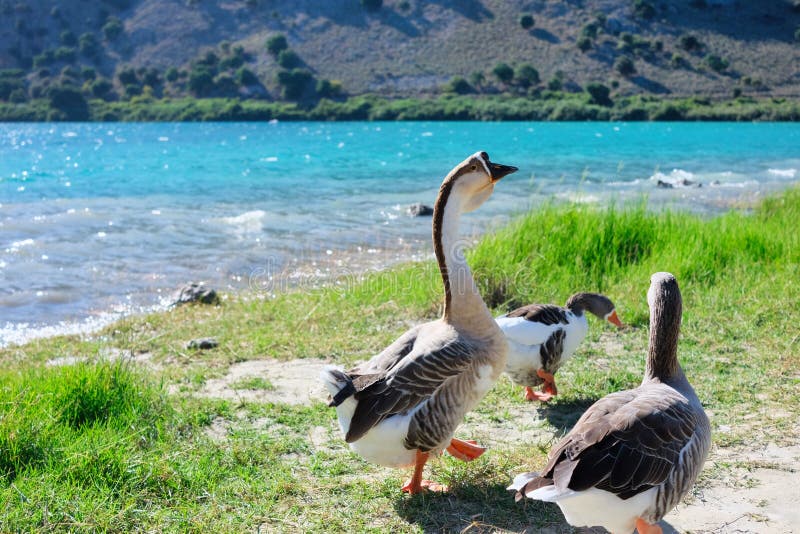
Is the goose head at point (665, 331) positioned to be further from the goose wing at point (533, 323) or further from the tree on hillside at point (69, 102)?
the tree on hillside at point (69, 102)

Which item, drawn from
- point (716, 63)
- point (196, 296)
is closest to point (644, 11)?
point (716, 63)

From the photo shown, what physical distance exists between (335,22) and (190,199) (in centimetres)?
7397

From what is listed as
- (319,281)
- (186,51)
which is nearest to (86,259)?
(319,281)

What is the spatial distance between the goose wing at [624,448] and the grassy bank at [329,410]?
830mm

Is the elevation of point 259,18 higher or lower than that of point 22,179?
higher

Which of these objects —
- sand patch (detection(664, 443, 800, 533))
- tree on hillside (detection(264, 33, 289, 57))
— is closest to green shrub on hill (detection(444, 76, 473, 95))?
tree on hillside (detection(264, 33, 289, 57))

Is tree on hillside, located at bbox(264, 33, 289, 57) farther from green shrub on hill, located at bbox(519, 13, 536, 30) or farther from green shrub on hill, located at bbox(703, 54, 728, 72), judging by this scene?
green shrub on hill, located at bbox(703, 54, 728, 72)

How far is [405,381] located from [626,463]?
1.37 meters

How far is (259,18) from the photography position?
97.4 m

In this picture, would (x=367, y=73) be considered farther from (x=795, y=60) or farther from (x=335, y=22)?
(x=795, y=60)

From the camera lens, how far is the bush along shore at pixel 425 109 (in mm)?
65938

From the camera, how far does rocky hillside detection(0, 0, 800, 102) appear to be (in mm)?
76750

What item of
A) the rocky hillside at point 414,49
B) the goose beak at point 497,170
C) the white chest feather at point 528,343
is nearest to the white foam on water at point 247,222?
the white chest feather at point 528,343

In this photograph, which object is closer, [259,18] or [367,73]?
[367,73]
